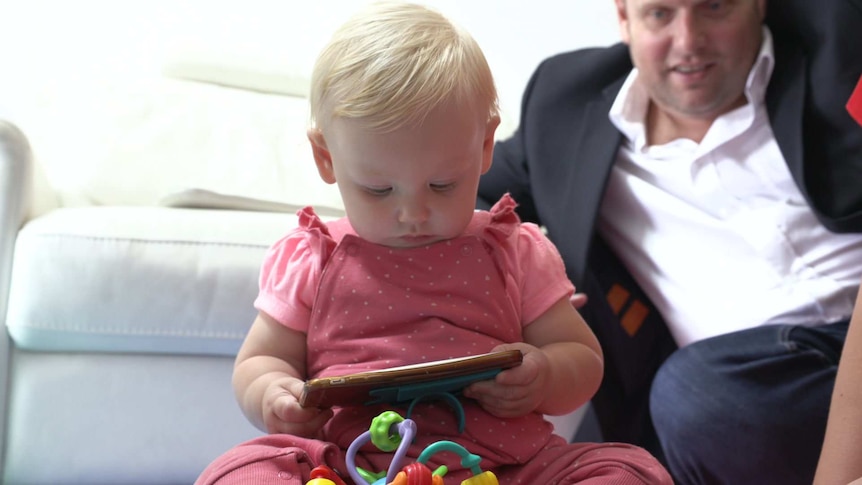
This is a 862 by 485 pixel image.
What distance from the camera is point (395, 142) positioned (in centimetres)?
89

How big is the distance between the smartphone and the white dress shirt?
0.71 metres

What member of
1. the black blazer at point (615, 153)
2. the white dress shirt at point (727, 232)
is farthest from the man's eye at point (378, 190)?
the white dress shirt at point (727, 232)

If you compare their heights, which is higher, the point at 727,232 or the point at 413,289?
the point at 413,289

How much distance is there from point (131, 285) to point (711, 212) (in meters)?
0.92

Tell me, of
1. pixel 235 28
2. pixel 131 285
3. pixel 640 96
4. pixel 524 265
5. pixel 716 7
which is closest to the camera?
pixel 524 265

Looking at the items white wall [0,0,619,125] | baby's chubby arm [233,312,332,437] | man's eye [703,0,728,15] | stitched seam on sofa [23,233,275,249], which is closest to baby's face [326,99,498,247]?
baby's chubby arm [233,312,332,437]

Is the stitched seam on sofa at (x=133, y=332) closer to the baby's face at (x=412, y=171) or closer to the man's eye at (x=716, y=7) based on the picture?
the baby's face at (x=412, y=171)

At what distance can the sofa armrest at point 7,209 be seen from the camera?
4.47ft

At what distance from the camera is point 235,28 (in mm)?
2369

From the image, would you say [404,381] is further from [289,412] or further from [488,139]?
[488,139]

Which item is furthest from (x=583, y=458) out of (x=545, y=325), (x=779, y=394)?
(x=779, y=394)

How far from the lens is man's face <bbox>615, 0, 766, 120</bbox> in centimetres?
150

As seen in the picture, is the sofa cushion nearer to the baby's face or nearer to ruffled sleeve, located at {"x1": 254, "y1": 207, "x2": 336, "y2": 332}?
ruffled sleeve, located at {"x1": 254, "y1": 207, "x2": 336, "y2": 332}

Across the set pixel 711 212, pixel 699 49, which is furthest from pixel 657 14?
pixel 711 212
